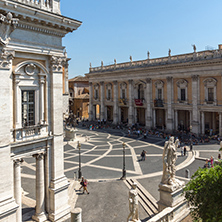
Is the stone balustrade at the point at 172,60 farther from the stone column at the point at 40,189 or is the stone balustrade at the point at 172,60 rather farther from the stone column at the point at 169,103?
the stone column at the point at 40,189

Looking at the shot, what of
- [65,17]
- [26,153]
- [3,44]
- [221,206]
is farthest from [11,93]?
[221,206]

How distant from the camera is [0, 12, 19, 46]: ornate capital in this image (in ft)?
29.8

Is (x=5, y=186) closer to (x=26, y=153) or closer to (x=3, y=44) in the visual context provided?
(x=26, y=153)

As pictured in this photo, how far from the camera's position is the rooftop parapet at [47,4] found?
34.7ft

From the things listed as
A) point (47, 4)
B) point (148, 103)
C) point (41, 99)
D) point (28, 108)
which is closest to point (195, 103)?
point (148, 103)

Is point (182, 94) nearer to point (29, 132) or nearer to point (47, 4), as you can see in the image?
point (47, 4)

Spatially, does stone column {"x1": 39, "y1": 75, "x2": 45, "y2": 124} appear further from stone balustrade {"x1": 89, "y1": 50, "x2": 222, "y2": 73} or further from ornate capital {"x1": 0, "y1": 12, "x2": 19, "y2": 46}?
stone balustrade {"x1": 89, "y1": 50, "x2": 222, "y2": 73}

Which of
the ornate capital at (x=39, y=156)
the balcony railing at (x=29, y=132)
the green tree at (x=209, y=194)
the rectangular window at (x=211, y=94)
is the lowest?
the green tree at (x=209, y=194)

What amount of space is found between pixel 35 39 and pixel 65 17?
2035 mm

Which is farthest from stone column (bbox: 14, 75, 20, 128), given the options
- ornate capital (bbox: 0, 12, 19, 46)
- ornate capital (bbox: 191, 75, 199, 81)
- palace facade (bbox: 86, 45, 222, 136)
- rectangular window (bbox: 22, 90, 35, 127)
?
ornate capital (bbox: 191, 75, 199, 81)

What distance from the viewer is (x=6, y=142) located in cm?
951

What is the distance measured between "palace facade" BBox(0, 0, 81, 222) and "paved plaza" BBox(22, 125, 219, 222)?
9.19 ft

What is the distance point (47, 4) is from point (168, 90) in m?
30.9

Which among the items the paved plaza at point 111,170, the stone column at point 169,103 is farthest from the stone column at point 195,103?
the paved plaza at point 111,170
